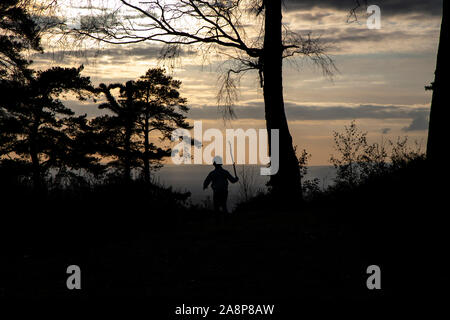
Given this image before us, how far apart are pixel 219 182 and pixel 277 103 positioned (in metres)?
4.30

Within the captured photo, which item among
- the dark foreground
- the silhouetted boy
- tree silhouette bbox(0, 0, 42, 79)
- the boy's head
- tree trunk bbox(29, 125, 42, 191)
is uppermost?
tree silhouette bbox(0, 0, 42, 79)

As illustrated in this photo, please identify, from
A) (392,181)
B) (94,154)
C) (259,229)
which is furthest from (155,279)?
(94,154)

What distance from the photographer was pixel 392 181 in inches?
458

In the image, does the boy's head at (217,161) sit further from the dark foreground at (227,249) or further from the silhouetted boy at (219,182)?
the dark foreground at (227,249)

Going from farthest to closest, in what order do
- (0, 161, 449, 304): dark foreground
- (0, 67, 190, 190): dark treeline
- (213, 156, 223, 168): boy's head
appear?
(0, 67, 190, 190): dark treeline, (213, 156, 223, 168): boy's head, (0, 161, 449, 304): dark foreground

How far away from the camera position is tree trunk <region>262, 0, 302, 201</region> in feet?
55.9

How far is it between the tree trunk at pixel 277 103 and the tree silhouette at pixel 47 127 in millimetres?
19446

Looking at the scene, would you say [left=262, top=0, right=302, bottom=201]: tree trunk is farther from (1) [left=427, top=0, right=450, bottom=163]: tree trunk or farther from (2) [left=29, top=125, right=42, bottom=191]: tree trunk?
(2) [left=29, top=125, right=42, bottom=191]: tree trunk

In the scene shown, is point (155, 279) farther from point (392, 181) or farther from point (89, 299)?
point (392, 181)

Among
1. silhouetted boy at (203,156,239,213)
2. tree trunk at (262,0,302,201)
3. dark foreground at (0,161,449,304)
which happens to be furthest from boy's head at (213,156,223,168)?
tree trunk at (262,0,302,201)

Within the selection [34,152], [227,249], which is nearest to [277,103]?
[227,249]

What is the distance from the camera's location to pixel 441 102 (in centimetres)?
1214

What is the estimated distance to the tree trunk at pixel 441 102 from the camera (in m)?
12.0

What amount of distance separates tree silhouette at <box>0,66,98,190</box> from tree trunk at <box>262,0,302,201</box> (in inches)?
766
